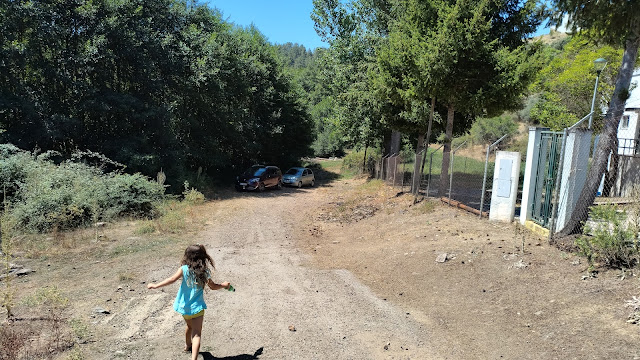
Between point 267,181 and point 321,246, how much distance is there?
13662 mm

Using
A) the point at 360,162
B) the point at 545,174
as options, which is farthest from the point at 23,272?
the point at 360,162

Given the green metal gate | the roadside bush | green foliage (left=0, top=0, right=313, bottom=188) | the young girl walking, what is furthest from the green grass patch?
the roadside bush

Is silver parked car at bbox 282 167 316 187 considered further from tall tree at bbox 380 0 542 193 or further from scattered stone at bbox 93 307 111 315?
scattered stone at bbox 93 307 111 315

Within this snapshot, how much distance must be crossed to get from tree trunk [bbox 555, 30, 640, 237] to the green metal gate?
43.0 inches

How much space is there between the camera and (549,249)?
7.43m

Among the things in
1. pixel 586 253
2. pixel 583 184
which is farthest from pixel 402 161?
pixel 586 253

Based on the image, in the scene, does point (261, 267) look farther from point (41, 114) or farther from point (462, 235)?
point (41, 114)

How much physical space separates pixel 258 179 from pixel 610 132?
18.2 m

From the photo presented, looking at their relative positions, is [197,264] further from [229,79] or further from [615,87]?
[229,79]

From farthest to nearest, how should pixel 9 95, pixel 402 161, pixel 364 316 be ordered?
pixel 402 161, pixel 9 95, pixel 364 316

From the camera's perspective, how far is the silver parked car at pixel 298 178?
27233 millimetres

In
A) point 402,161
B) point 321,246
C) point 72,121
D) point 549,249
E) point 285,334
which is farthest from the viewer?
point 402,161

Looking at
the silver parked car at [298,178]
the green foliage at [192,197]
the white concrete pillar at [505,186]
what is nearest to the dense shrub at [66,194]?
the green foliage at [192,197]

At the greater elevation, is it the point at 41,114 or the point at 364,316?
the point at 41,114
